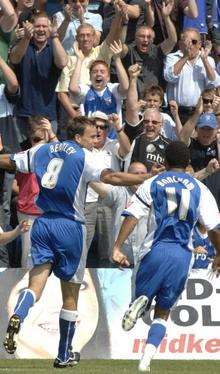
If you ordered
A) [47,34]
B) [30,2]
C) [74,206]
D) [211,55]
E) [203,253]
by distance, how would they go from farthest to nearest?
[211,55]
[30,2]
[47,34]
[203,253]
[74,206]

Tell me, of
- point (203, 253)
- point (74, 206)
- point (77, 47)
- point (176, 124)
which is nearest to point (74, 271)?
point (74, 206)

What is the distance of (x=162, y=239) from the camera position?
35.5ft

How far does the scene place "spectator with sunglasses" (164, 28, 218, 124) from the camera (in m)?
16.4

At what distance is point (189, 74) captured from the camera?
54.3ft

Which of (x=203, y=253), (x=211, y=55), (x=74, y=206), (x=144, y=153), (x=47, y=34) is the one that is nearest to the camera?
(x=74, y=206)

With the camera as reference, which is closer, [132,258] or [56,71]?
[132,258]

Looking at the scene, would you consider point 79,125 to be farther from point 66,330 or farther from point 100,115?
point 100,115

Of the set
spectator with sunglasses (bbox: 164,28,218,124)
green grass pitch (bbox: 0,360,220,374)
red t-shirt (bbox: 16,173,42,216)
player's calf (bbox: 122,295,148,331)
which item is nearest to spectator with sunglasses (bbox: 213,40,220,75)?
spectator with sunglasses (bbox: 164,28,218,124)

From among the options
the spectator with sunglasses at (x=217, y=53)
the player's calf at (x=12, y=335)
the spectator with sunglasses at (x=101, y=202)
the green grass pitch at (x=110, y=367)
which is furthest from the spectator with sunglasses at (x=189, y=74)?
the player's calf at (x=12, y=335)

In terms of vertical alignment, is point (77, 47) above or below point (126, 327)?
above

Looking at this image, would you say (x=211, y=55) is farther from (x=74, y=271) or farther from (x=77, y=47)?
(x=74, y=271)

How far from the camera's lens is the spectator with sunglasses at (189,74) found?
1642 centimetres

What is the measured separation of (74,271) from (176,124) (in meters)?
4.70

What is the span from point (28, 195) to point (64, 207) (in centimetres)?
330
